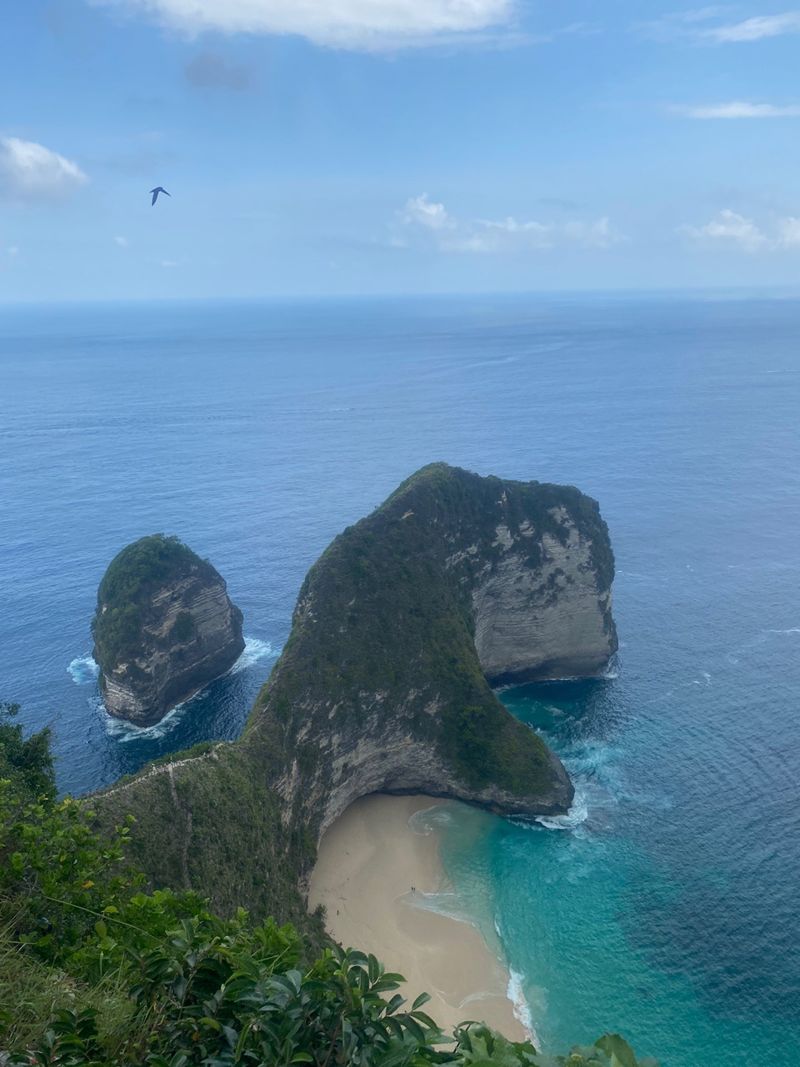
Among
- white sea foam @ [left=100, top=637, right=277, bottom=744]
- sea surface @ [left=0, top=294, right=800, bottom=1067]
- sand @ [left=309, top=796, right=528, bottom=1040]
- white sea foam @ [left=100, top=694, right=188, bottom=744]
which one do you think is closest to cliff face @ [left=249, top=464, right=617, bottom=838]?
sand @ [left=309, top=796, right=528, bottom=1040]

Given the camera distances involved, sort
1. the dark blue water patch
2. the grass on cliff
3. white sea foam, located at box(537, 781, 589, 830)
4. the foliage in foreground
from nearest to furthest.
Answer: the foliage in foreground → the grass on cliff → white sea foam, located at box(537, 781, 589, 830) → the dark blue water patch

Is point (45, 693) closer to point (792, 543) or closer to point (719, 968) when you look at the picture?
point (719, 968)

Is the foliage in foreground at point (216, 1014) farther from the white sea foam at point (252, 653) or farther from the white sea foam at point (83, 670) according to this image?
the white sea foam at point (83, 670)

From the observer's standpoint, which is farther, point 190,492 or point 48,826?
point 190,492

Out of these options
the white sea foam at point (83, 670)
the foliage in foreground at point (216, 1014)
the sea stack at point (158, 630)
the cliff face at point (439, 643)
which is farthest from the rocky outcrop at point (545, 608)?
the foliage in foreground at point (216, 1014)

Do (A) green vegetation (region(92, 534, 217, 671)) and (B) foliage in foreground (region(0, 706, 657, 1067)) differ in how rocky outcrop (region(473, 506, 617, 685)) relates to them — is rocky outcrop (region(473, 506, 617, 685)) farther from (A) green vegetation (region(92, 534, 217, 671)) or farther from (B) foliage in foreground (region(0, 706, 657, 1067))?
(B) foliage in foreground (region(0, 706, 657, 1067))

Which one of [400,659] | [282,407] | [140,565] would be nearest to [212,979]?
[400,659]

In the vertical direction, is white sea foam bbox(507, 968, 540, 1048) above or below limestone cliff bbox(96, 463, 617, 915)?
below
